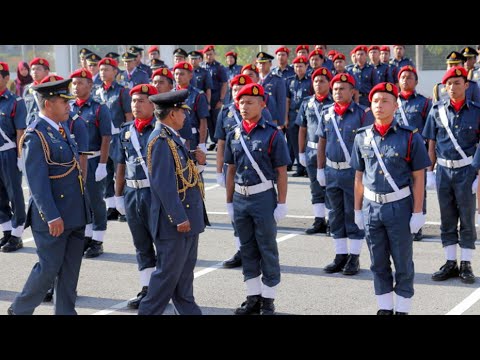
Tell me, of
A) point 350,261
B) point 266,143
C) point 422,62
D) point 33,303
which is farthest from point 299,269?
point 422,62

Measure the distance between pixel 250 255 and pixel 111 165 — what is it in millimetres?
4511

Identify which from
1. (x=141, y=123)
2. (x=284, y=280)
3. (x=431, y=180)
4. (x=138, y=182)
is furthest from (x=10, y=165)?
(x=431, y=180)

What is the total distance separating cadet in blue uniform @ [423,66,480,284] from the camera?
840 cm

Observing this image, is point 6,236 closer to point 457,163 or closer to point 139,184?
point 139,184

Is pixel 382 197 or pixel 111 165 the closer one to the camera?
pixel 382 197

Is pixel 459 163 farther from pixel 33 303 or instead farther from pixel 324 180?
pixel 33 303

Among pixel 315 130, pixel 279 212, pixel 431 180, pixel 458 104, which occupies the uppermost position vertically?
pixel 458 104

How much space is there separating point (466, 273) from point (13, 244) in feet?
18.4

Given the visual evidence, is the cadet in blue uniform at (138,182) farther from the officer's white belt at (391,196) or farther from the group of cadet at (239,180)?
the officer's white belt at (391,196)

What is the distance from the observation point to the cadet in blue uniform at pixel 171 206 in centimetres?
654

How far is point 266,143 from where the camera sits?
7.57 metres

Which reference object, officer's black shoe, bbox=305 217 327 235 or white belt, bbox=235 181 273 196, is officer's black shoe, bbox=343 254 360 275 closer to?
white belt, bbox=235 181 273 196

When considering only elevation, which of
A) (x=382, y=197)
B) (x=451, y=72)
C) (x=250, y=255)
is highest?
(x=451, y=72)

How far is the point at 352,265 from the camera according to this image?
28.8 ft
